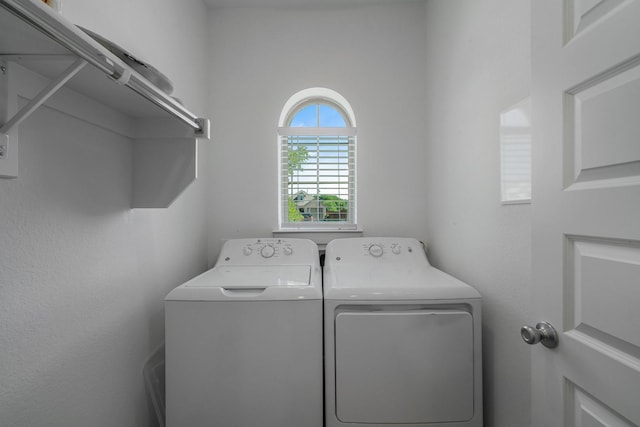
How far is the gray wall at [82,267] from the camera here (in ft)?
2.35

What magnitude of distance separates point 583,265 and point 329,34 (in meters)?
1.94

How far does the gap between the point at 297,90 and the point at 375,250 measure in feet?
3.97

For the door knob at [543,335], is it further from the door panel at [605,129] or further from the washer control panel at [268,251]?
the washer control panel at [268,251]

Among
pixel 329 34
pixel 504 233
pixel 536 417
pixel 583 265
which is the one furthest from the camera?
pixel 329 34

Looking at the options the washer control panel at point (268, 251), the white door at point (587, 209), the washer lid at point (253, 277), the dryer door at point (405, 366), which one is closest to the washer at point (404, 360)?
the dryer door at point (405, 366)

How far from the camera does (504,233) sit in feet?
3.67

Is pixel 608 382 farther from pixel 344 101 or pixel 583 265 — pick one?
pixel 344 101

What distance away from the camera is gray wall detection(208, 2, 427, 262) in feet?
6.24

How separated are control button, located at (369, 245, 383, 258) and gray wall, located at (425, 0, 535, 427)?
393mm

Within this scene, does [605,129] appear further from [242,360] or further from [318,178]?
[318,178]

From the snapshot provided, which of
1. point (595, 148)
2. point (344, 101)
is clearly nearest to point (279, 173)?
point (344, 101)

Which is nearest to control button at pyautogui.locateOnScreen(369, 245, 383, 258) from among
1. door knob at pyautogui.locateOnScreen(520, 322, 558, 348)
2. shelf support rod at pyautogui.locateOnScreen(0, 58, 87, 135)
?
door knob at pyautogui.locateOnScreen(520, 322, 558, 348)

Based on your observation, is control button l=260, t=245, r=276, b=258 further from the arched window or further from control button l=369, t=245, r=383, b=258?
control button l=369, t=245, r=383, b=258

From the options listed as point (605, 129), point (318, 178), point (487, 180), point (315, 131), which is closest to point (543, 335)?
point (605, 129)
